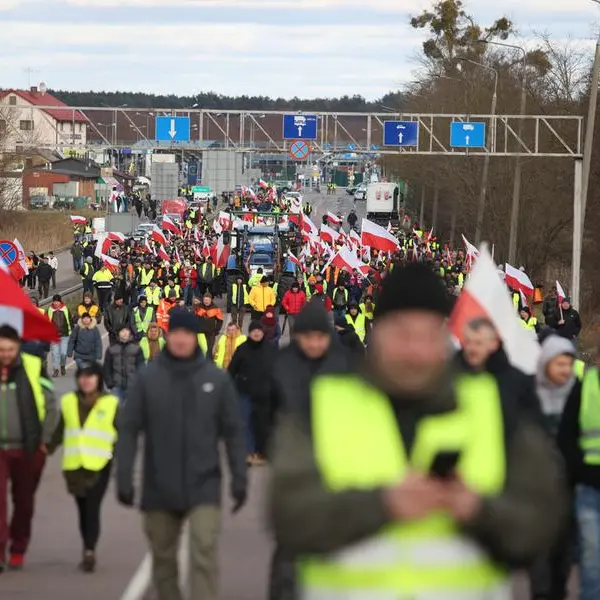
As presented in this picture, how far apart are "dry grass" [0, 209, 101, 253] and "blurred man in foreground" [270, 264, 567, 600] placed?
74846 mm

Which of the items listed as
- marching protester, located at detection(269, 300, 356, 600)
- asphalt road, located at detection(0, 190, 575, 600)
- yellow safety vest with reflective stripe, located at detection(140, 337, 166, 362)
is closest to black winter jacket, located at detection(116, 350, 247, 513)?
marching protester, located at detection(269, 300, 356, 600)

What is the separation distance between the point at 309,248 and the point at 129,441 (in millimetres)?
48596

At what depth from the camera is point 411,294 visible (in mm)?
4066

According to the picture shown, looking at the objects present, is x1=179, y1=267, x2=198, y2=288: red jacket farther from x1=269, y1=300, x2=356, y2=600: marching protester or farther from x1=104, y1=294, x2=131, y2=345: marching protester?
x1=269, y1=300, x2=356, y2=600: marching protester

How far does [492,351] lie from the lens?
9727 millimetres

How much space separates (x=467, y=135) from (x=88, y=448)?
135 feet

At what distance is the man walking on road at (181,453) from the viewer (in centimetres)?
895

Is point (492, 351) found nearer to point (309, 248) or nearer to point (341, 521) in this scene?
point (341, 521)

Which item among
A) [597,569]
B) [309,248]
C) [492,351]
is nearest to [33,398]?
[492,351]

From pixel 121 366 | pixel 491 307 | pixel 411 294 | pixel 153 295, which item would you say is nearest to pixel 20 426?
pixel 491 307

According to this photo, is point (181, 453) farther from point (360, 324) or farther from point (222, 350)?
point (360, 324)

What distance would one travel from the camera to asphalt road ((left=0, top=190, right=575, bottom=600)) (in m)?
11.6

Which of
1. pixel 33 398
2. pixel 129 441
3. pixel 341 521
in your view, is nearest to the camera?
pixel 341 521

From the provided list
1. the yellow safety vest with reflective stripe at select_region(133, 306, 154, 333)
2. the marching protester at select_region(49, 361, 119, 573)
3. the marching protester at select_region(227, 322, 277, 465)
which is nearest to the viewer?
the marching protester at select_region(49, 361, 119, 573)
